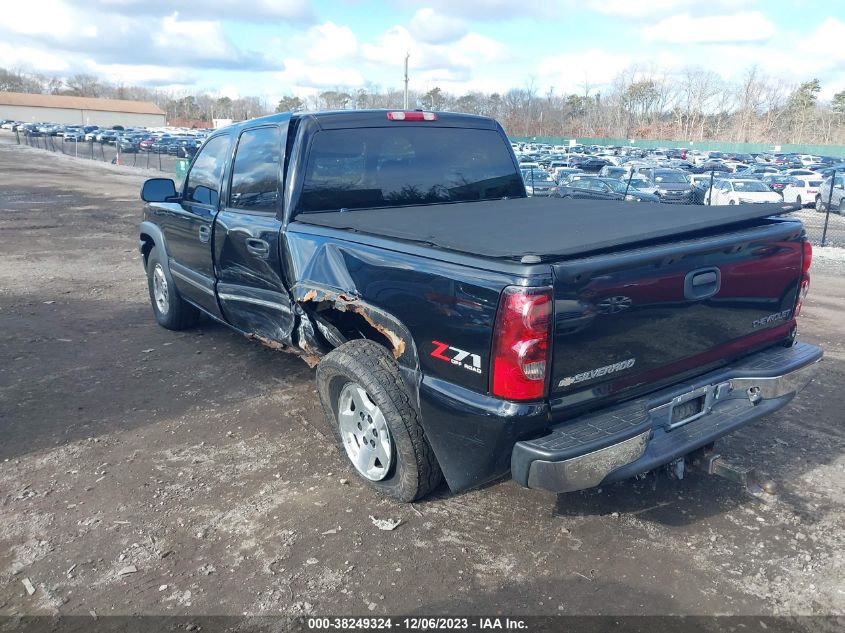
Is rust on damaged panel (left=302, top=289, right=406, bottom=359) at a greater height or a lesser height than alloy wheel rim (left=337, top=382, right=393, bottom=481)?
greater

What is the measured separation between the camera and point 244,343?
6293mm

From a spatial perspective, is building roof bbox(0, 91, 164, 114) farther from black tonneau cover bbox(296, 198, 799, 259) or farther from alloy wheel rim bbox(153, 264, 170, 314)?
black tonneau cover bbox(296, 198, 799, 259)

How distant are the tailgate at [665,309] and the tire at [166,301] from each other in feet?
A: 15.0

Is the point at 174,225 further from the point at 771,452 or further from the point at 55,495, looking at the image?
the point at 771,452

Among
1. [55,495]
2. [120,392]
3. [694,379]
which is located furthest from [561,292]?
[120,392]

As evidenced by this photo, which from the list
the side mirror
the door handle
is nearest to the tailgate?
the door handle

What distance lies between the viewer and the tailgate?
268 centimetres

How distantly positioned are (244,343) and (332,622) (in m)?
3.92

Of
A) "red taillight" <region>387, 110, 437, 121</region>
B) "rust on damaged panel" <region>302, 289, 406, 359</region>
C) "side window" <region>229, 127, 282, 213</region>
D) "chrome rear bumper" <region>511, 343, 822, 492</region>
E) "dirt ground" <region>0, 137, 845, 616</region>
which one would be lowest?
"dirt ground" <region>0, 137, 845, 616</region>

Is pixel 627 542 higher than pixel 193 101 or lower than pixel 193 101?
lower

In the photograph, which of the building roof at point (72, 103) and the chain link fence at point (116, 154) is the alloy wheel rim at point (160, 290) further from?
the building roof at point (72, 103)

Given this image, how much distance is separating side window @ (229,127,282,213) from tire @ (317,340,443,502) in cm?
127

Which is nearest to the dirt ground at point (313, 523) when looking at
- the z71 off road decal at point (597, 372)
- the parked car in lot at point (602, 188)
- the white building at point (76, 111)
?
the z71 off road decal at point (597, 372)

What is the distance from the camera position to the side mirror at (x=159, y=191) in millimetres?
5648
